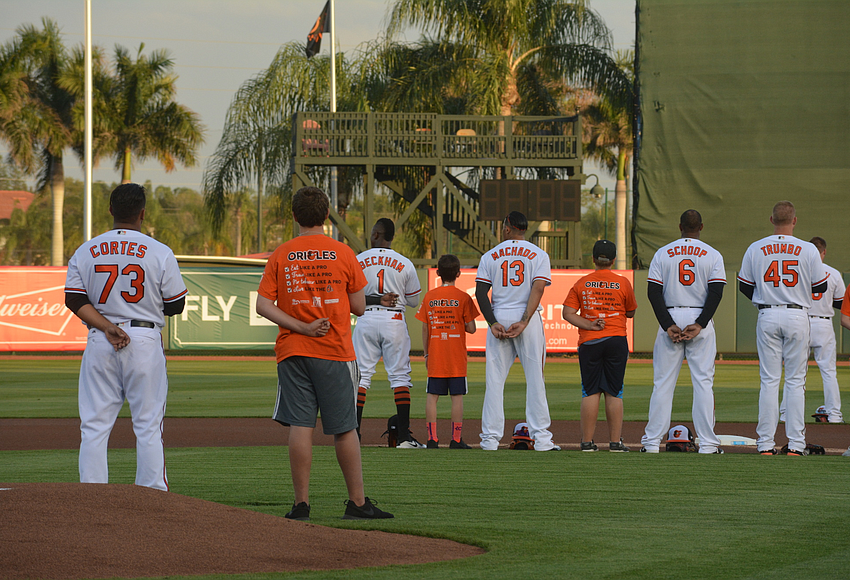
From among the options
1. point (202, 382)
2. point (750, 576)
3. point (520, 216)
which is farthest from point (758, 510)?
point (202, 382)

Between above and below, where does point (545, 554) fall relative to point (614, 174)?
below

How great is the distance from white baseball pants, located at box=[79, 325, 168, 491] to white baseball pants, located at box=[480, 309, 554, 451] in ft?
12.6

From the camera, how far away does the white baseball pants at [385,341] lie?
31.5 ft

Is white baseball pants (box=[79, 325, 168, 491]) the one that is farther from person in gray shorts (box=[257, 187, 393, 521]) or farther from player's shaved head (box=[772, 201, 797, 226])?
player's shaved head (box=[772, 201, 797, 226])

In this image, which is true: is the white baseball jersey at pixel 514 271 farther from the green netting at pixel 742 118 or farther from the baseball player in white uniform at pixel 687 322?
the green netting at pixel 742 118

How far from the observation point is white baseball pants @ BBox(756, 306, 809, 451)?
346 inches

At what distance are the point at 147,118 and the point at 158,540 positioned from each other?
44.7 metres

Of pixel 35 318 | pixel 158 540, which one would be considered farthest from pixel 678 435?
pixel 35 318

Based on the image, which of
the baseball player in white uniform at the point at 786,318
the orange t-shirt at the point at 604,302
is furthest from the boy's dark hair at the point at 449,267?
the baseball player in white uniform at the point at 786,318

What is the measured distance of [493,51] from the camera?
32.8m

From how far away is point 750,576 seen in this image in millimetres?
4352

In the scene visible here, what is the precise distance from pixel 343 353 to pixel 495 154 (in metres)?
24.1

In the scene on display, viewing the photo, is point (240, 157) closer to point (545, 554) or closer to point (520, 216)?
point (520, 216)

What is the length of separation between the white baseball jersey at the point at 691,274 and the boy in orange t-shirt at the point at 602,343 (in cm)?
49
